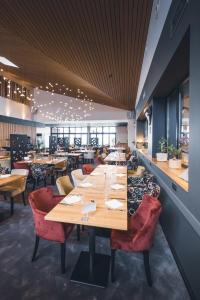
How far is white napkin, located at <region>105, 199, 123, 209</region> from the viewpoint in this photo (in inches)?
86.6

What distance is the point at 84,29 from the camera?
379 cm

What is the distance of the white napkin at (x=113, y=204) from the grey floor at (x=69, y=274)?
33.8 inches

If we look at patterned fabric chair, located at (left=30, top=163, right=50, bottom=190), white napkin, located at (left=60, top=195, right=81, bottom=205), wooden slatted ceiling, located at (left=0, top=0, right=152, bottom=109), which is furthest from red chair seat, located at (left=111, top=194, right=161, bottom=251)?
patterned fabric chair, located at (left=30, top=163, right=50, bottom=190)

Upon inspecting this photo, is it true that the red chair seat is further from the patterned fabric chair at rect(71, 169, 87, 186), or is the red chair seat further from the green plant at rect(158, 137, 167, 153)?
the green plant at rect(158, 137, 167, 153)

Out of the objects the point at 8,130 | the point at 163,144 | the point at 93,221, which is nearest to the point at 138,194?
the point at 93,221

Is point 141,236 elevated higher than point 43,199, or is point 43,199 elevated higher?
point 43,199

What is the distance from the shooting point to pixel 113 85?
7.91 m

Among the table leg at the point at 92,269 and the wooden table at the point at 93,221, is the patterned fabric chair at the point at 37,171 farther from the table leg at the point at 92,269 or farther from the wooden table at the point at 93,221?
the table leg at the point at 92,269

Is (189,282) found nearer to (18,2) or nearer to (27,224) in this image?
(27,224)

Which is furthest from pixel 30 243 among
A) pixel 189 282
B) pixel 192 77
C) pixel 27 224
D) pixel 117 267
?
pixel 192 77

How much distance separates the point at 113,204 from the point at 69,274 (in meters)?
1.02

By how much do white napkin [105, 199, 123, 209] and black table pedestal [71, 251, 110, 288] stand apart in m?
0.79

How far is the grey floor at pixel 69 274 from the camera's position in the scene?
1.92 metres

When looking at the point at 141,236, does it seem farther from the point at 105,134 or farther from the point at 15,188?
the point at 105,134
